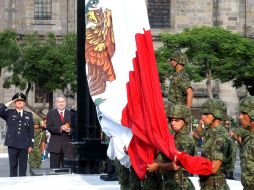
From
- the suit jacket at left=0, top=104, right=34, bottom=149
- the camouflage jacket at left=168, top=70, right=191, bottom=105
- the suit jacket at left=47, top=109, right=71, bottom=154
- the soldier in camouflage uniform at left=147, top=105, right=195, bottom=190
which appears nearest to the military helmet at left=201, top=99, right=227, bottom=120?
the soldier in camouflage uniform at left=147, top=105, right=195, bottom=190

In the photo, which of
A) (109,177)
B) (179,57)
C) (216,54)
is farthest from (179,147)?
(216,54)

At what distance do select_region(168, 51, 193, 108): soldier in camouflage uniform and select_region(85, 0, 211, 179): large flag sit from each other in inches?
47.2

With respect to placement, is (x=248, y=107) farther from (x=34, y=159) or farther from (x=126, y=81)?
(x=34, y=159)

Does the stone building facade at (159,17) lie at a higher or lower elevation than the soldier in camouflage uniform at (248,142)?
higher

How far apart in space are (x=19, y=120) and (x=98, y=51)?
4228 millimetres

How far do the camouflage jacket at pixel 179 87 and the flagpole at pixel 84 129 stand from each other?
1.44 metres

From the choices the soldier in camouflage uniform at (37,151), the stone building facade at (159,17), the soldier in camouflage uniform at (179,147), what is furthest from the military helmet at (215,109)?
the stone building facade at (159,17)

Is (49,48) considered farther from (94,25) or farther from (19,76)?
(94,25)

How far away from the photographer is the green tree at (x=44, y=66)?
4172cm

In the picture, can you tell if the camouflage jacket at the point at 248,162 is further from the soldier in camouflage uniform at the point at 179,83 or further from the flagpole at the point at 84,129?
the flagpole at the point at 84,129

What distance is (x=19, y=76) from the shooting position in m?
43.4

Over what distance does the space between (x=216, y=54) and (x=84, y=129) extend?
2612 cm

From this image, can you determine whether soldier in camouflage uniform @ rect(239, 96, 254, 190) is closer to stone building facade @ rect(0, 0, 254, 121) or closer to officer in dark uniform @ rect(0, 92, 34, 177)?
officer in dark uniform @ rect(0, 92, 34, 177)

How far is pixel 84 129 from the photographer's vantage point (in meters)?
13.0
